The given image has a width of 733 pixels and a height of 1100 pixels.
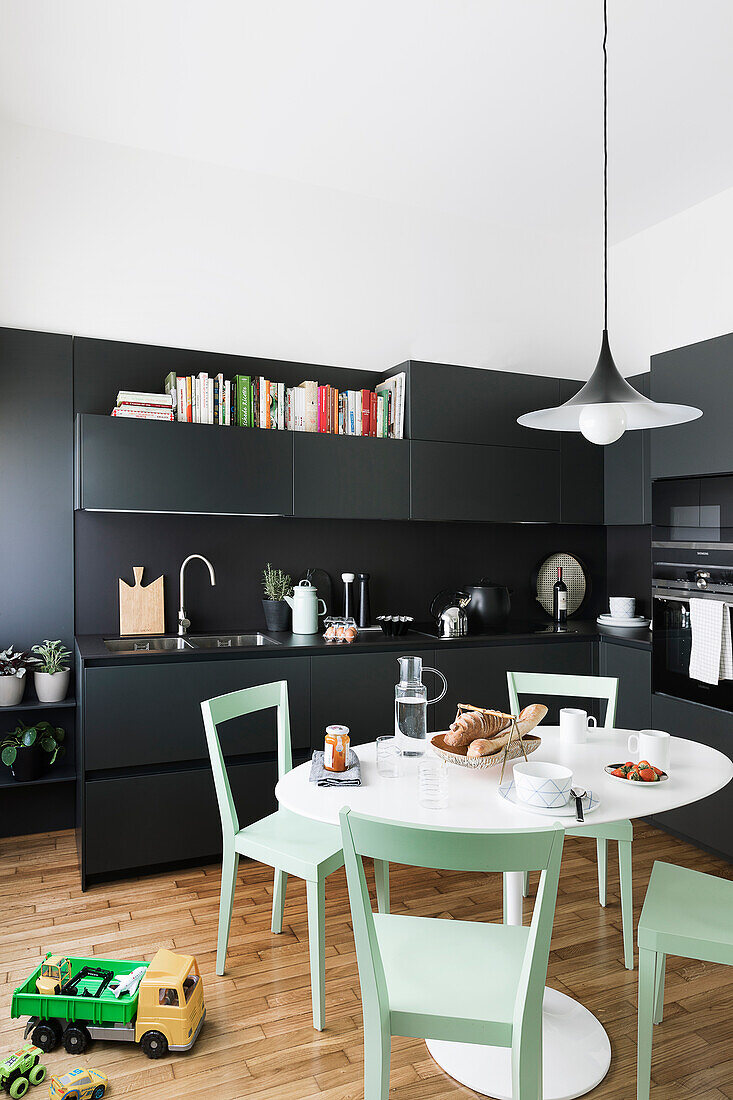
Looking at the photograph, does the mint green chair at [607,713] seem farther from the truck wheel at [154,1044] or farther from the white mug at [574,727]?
the truck wheel at [154,1044]

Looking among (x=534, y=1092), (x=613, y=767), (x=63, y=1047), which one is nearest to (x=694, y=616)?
(x=613, y=767)

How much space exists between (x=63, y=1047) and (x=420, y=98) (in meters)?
3.53

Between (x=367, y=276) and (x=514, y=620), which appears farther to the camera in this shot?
(x=514, y=620)

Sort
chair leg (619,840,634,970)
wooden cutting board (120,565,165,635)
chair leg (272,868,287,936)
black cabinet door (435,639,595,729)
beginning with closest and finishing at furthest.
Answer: chair leg (619,840,634,970) < chair leg (272,868,287,936) < wooden cutting board (120,565,165,635) < black cabinet door (435,639,595,729)

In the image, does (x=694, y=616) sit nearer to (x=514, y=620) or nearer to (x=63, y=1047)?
(x=514, y=620)

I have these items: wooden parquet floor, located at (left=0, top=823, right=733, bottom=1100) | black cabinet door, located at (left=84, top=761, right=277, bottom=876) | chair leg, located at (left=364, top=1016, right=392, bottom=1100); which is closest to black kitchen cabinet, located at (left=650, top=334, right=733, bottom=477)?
wooden parquet floor, located at (left=0, top=823, right=733, bottom=1100)

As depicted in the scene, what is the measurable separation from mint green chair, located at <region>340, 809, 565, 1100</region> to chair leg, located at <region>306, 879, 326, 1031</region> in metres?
0.49

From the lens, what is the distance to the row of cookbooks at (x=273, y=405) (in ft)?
10.9

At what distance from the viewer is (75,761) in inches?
135

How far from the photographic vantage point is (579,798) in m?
1.78

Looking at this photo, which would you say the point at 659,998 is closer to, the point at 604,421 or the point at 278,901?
the point at 278,901

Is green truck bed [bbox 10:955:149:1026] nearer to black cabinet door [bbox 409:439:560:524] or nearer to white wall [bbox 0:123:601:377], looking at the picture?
black cabinet door [bbox 409:439:560:524]

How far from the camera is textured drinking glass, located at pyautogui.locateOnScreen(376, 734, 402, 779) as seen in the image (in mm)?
2053

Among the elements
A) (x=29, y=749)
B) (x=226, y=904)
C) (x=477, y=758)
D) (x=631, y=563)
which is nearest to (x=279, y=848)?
(x=226, y=904)
